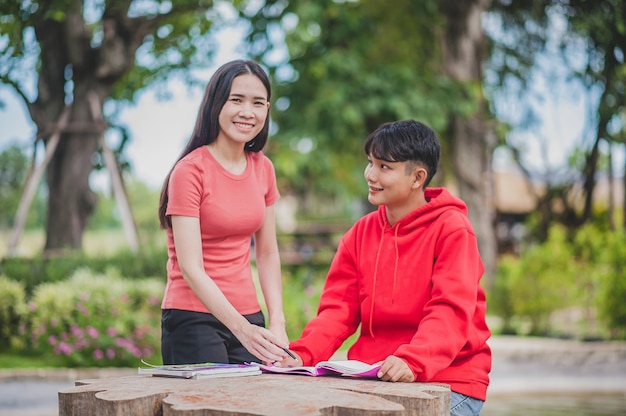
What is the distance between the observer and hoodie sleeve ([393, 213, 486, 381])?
8.26 feet

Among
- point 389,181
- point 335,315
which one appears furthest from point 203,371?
point 389,181

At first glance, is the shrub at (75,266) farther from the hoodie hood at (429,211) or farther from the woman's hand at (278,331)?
the hoodie hood at (429,211)

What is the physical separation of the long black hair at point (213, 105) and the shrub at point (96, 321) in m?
5.17

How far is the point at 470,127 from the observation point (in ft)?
45.0

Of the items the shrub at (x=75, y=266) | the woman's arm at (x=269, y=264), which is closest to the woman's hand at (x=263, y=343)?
the woman's arm at (x=269, y=264)

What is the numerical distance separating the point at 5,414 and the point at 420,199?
182 inches

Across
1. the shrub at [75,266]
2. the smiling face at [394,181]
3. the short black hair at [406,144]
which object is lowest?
the shrub at [75,266]

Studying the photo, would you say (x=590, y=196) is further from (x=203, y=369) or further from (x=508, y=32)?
(x=203, y=369)

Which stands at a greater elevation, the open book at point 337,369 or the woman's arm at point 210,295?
the woman's arm at point 210,295

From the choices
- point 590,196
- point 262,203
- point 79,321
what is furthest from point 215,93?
point 590,196

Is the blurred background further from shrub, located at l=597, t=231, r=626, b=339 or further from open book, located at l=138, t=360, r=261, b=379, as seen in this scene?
open book, located at l=138, t=360, r=261, b=379

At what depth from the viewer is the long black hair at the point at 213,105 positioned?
3.03m

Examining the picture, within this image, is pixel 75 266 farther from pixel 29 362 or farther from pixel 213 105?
pixel 213 105

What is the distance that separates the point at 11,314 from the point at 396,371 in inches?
278
